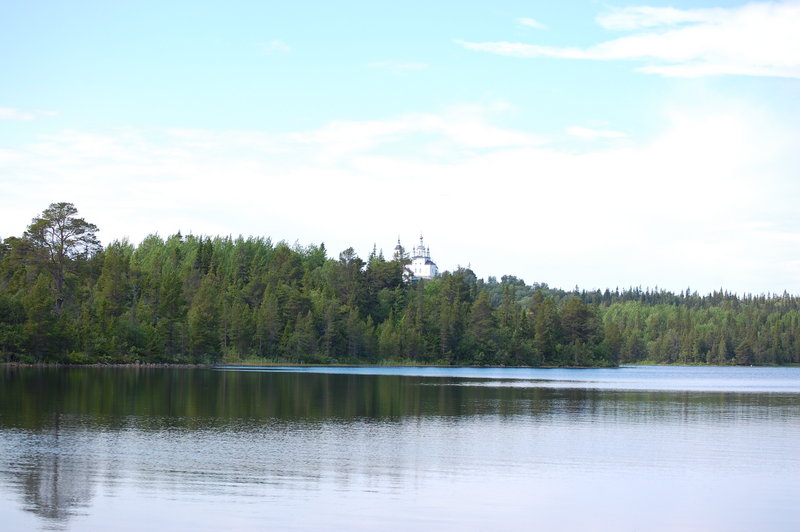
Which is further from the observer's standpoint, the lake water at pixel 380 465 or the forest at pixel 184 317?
the forest at pixel 184 317

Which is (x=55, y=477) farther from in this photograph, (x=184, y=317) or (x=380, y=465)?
(x=184, y=317)

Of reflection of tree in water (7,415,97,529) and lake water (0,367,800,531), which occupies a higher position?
reflection of tree in water (7,415,97,529)

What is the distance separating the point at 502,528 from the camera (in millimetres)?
27266

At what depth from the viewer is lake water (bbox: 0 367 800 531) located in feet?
92.6

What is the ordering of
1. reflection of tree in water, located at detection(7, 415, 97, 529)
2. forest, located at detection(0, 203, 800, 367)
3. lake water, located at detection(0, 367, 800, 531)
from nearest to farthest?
reflection of tree in water, located at detection(7, 415, 97, 529) → lake water, located at detection(0, 367, 800, 531) → forest, located at detection(0, 203, 800, 367)

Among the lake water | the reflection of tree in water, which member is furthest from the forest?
the reflection of tree in water

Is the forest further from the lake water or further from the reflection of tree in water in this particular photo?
the reflection of tree in water

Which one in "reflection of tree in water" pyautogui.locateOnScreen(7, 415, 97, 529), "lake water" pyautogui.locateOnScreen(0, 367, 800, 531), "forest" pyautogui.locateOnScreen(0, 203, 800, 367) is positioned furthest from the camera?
"forest" pyautogui.locateOnScreen(0, 203, 800, 367)

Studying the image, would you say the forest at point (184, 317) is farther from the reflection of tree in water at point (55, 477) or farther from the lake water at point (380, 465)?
the reflection of tree in water at point (55, 477)

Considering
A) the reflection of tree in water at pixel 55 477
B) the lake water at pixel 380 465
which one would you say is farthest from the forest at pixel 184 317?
the reflection of tree in water at pixel 55 477

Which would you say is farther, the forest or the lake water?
the forest

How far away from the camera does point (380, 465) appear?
37969mm

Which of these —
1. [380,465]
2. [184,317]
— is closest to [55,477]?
[380,465]

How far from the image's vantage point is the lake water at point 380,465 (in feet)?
92.6
